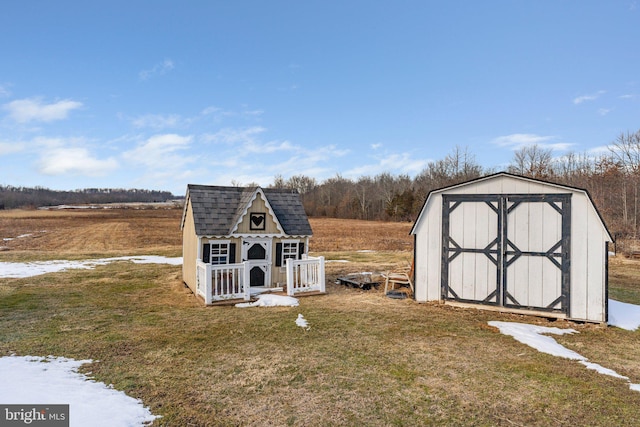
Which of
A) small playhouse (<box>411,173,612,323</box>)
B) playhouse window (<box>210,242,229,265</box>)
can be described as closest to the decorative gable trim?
playhouse window (<box>210,242,229,265</box>)

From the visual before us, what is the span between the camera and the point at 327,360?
20.1 feet

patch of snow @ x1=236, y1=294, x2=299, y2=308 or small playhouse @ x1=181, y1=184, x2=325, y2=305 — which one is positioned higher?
small playhouse @ x1=181, y1=184, x2=325, y2=305

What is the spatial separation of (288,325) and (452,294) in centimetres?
469

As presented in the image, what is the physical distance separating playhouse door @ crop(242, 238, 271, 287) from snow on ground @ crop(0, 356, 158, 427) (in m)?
6.38

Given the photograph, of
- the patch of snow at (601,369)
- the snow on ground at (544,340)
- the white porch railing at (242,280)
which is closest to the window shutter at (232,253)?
the white porch railing at (242,280)

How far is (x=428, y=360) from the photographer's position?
619 cm

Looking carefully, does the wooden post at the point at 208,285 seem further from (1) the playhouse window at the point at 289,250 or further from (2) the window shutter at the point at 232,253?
(1) the playhouse window at the point at 289,250

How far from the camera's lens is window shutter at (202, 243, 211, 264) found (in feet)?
37.1

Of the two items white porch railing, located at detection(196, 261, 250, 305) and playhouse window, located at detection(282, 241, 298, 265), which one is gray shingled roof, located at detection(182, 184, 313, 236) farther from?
white porch railing, located at detection(196, 261, 250, 305)

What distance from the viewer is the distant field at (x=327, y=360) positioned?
14.8 ft

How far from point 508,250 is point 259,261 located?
726 cm

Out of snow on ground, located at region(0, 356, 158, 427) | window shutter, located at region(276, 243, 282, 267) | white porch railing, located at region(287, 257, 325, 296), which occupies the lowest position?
snow on ground, located at region(0, 356, 158, 427)

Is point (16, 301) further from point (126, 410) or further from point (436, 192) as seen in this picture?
point (436, 192)

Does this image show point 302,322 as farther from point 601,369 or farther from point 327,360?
point 601,369
